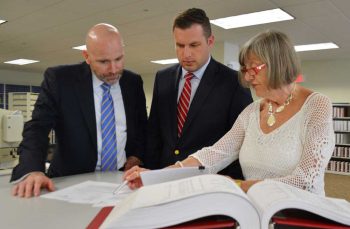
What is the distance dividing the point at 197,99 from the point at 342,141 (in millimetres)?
7669

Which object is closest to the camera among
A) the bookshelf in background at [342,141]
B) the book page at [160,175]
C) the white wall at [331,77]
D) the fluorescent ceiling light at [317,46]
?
the book page at [160,175]

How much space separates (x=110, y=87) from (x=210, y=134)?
609 millimetres

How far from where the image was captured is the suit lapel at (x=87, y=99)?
1.66 metres

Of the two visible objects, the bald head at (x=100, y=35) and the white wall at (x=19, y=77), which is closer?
the bald head at (x=100, y=35)

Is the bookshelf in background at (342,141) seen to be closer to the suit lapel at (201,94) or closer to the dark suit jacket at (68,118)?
the suit lapel at (201,94)

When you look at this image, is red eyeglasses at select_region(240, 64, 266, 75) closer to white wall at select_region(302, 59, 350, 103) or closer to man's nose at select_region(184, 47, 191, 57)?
man's nose at select_region(184, 47, 191, 57)

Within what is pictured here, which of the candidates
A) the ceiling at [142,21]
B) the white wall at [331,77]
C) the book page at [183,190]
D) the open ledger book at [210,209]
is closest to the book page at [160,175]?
the book page at [183,190]

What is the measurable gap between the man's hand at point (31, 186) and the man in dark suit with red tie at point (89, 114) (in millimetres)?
276

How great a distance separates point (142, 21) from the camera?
533cm

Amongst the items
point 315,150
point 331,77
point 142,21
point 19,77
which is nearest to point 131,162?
point 315,150

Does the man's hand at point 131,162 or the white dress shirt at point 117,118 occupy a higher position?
A: the white dress shirt at point 117,118

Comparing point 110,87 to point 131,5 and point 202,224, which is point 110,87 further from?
point 131,5

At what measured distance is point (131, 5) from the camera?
179 inches

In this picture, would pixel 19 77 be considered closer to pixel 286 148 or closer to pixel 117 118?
pixel 117 118
